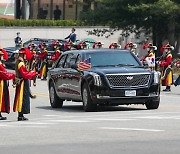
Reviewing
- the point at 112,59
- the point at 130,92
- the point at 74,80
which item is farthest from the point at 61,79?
the point at 130,92

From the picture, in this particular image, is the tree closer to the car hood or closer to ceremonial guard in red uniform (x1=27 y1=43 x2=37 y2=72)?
ceremonial guard in red uniform (x1=27 y1=43 x2=37 y2=72)

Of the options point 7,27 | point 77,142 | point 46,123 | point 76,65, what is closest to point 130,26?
point 7,27

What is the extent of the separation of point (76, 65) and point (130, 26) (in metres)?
26.1

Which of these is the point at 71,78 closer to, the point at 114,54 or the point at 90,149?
the point at 114,54

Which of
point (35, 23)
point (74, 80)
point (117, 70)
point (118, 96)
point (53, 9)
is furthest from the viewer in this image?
point (53, 9)

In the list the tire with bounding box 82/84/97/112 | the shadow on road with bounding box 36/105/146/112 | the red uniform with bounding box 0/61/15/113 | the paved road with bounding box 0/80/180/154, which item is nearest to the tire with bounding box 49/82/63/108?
the shadow on road with bounding box 36/105/146/112

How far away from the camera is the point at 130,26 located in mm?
50375

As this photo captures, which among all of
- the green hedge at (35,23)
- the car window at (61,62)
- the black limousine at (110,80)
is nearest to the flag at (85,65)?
the black limousine at (110,80)

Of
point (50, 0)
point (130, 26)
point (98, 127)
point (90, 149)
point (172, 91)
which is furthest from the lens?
point (50, 0)

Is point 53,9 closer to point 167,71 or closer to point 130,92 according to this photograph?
point 167,71

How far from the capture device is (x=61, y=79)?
25438 mm

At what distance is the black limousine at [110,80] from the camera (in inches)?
900

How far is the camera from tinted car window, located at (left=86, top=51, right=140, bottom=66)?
23.9 m

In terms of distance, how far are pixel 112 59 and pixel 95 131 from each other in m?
7.36
